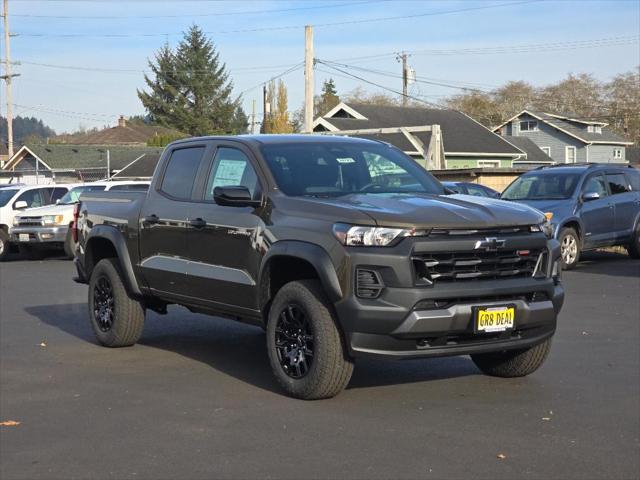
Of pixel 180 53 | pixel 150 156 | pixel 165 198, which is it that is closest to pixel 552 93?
pixel 180 53

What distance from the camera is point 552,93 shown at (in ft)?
306

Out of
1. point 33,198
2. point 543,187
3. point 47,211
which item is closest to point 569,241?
point 543,187

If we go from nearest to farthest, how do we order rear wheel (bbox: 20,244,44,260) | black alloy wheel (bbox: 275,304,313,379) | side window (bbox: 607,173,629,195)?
1. black alloy wheel (bbox: 275,304,313,379)
2. side window (bbox: 607,173,629,195)
3. rear wheel (bbox: 20,244,44,260)

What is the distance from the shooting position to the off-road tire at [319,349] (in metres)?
6.89

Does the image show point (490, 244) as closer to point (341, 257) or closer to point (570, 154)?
point (341, 257)

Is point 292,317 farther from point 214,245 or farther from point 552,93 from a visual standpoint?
point 552,93

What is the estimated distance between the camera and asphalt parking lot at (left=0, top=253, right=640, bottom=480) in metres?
5.69

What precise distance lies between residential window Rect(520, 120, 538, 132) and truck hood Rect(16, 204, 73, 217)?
53818 mm

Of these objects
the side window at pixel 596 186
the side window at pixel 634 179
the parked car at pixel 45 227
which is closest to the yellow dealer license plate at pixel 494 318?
the side window at pixel 596 186

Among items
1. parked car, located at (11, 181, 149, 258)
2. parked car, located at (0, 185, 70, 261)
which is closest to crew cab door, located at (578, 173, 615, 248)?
parked car, located at (11, 181, 149, 258)

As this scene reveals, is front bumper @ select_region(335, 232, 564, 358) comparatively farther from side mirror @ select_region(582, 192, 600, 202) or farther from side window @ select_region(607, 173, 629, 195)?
side window @ select_region(607, 173, 629, 195)

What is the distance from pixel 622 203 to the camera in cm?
1883

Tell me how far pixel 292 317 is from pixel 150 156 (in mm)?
42895

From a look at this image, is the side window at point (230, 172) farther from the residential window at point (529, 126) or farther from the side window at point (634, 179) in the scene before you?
the residential window at point (529, 126)
